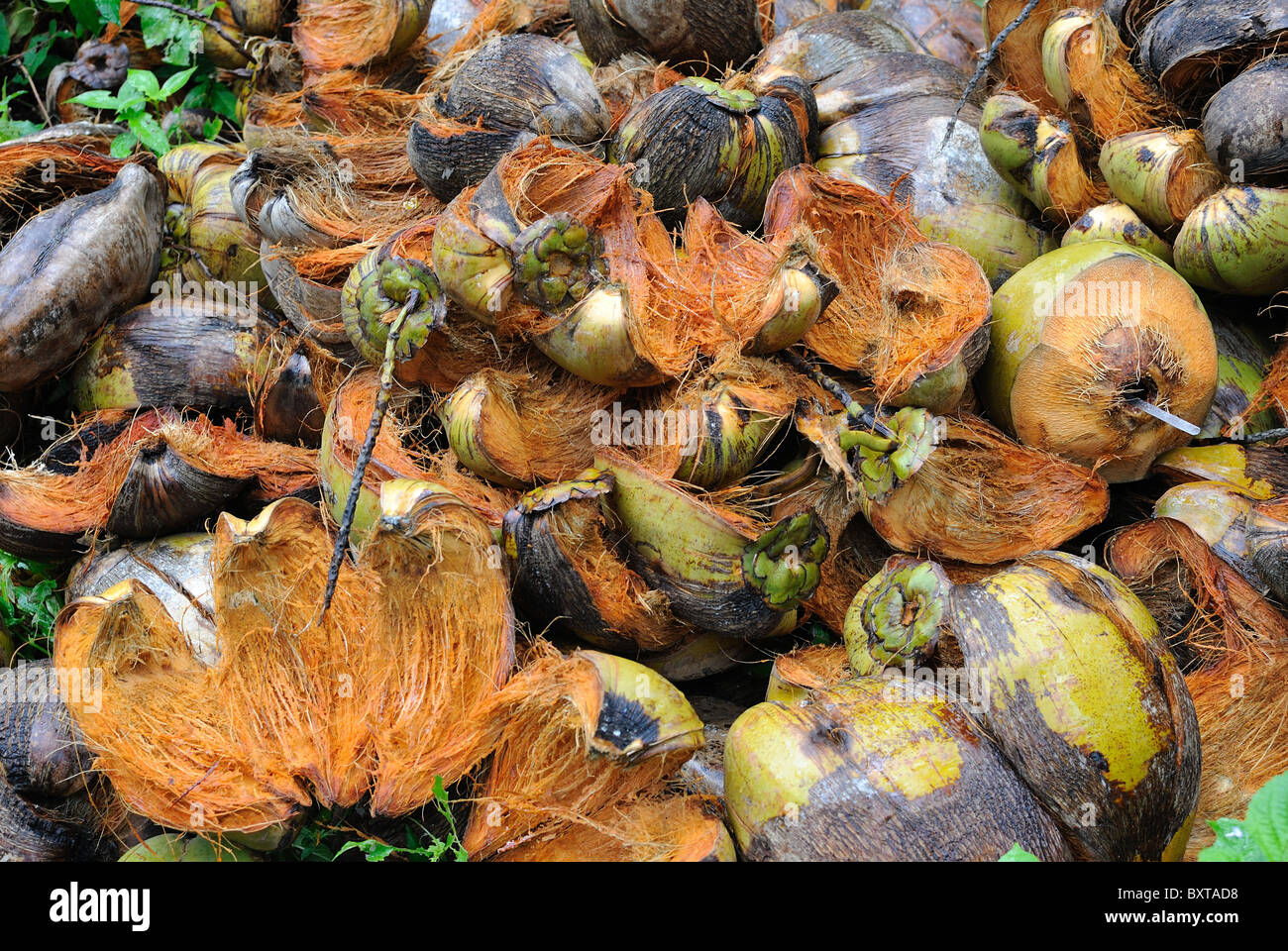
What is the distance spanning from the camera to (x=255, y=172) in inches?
121

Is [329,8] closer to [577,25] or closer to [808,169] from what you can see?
[577,25]

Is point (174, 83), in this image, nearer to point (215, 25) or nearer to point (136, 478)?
point (215, 25)

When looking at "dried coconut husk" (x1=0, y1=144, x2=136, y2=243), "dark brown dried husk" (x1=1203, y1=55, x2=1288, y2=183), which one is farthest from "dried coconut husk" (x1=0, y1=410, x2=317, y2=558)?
"dark brown dried husk" (x1=1203, y1=55, x2=1288, y2=183)

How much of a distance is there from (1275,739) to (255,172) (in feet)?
9.89

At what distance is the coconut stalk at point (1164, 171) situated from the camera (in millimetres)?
2562

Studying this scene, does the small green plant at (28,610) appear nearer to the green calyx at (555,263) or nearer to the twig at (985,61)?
the green calyx at (555,263)

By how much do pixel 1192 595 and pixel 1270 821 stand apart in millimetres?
922

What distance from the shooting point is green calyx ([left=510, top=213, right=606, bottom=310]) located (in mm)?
2426

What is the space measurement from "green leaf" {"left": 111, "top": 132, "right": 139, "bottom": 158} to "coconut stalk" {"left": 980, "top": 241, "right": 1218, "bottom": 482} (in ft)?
9.72

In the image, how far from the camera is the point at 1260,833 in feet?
5.10

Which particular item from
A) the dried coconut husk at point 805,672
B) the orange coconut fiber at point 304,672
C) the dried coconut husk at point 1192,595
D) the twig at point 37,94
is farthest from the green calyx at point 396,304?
the twig at point 37,94

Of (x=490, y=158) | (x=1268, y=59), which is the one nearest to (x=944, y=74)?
(x=1268, y=59)

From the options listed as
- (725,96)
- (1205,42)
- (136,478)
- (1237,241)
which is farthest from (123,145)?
(1237,241)

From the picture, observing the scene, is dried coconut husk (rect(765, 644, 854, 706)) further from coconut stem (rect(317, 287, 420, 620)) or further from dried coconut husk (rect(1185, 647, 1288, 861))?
coconut stem (rect(317, 287, 420, 620))
